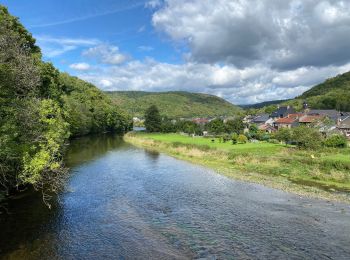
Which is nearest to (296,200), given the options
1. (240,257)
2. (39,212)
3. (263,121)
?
(240,257)

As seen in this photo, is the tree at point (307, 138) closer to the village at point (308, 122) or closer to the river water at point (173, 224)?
the village at point (308, 122)

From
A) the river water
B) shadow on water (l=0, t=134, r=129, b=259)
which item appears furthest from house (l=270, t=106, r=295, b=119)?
shadow on water (l=0, t=134, r=129, b=259)

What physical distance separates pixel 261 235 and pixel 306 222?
5011 mm

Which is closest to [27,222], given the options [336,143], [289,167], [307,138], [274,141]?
[289,167]

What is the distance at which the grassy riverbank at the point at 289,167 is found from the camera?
129 feet

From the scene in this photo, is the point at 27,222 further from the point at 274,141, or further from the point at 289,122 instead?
the point at 289,122

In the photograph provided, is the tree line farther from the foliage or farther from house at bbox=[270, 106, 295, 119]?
house at bbox=[270, 106, 295, 119]

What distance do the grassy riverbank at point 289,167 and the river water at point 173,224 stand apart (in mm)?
3657

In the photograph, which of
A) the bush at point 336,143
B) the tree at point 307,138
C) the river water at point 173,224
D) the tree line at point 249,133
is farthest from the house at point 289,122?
the river water at point 173,224

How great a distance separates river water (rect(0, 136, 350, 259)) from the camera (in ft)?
70.0

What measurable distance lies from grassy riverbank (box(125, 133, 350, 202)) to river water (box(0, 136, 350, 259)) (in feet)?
12.0

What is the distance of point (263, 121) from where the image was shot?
499ft

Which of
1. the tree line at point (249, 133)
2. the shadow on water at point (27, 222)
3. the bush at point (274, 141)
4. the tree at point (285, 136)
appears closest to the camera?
the shadow on water at point (27, 222)

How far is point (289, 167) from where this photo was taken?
49.2m
